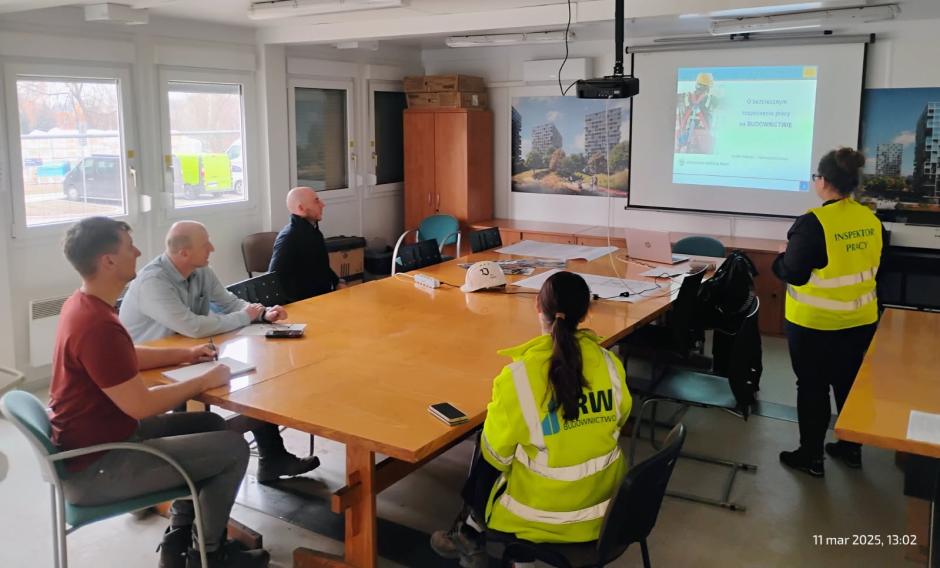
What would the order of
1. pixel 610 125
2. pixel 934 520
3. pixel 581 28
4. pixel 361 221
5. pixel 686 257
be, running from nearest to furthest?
1. pixel 934 520
2. pixel 686 257
3. pixel 581 28
4. pixel 610 125
5. pixel 361 221

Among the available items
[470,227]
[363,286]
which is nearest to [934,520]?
[363,286]

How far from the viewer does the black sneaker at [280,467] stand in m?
3.90

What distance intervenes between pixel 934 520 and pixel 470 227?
5793 mm

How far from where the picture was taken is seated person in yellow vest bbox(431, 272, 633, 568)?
2312 millimetres

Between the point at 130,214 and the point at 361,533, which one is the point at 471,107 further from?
the point at 361,533

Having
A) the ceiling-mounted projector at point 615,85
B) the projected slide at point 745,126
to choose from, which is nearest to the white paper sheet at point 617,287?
the ceiling-mounted projector at point 615,85

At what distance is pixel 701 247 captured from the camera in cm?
609

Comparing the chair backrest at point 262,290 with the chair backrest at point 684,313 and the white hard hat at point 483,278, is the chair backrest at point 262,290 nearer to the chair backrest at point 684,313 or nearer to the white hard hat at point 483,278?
the white hard hat at point 483,278

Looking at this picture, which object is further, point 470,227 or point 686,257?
point 470,227

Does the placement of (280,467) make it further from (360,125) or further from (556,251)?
(360,125)

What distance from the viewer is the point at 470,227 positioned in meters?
8.14

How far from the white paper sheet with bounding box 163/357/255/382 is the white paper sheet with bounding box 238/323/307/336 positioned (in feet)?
1.40

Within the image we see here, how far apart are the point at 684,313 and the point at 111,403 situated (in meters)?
2.73

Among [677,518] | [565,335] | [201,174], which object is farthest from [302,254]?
[565,335]
